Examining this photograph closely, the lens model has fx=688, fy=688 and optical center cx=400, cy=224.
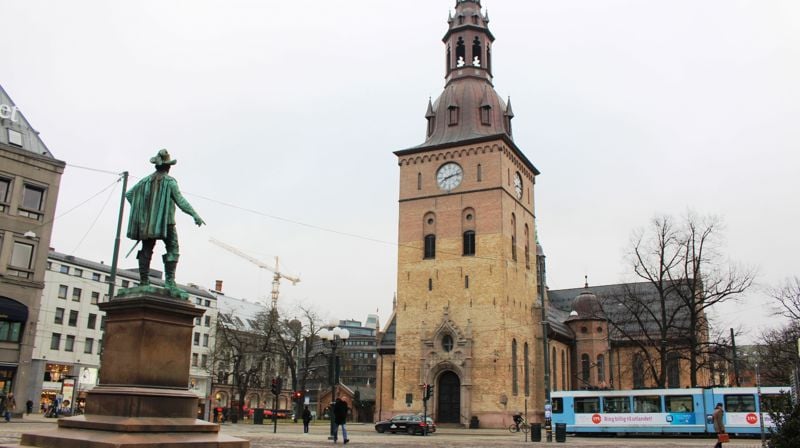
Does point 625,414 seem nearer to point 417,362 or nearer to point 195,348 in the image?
point 417,362

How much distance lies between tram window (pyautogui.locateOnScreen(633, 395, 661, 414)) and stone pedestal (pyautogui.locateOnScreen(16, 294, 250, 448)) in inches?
1181

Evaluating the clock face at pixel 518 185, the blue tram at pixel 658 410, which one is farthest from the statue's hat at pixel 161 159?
the clock face at pixel 518 185

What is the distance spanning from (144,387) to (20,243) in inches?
962

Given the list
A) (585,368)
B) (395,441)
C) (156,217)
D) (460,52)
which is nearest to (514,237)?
(460,52)

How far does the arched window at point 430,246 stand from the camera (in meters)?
50.7

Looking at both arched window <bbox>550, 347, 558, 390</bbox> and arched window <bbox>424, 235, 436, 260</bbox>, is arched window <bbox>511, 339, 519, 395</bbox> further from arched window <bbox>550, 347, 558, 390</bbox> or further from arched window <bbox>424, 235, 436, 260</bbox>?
arched window <bbox>424, 235, 436, 260</bbox>

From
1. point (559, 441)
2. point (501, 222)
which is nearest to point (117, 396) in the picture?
point (559, 441)

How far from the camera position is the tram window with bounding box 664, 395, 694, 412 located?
1403 inches

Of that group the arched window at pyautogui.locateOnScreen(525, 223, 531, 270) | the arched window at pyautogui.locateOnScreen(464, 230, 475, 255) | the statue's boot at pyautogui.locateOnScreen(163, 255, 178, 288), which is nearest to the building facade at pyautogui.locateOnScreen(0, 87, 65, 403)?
the statue's boot at pyautogui.locateOnScreen(163, 255, 178, 288)

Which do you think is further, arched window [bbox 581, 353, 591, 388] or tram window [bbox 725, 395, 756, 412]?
arched window [bbox 581, 353, 591, 388]

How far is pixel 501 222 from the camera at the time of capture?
1914 inches

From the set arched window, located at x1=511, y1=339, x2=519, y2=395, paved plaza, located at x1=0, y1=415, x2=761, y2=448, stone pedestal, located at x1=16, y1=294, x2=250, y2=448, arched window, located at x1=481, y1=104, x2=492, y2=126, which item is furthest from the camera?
arched window, located at x1=481, y1=104, x2=492, y2=126

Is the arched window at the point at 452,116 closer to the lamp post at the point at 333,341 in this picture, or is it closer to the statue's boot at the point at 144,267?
the lamp post at the point at 333,341

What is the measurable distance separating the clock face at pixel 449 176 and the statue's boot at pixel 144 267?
39.1 metres
